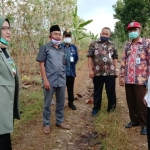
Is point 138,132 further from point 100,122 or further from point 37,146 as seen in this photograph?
point 37,146

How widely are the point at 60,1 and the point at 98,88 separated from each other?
1013cm

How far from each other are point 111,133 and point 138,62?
1.22 meters

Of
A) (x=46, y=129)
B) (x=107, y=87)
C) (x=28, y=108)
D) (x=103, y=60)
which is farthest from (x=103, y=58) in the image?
(x=28, y=108)

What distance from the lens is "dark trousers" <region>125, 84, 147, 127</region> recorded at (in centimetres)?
362

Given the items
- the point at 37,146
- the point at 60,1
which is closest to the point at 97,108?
the point at 37,146

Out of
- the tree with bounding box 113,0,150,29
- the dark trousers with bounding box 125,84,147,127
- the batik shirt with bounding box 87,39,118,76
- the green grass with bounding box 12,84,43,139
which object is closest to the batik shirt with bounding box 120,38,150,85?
the dark trousers with bounding box 125,84,147,127

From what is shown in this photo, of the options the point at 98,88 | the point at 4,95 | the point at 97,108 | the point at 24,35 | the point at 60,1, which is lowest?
the point at 97,108

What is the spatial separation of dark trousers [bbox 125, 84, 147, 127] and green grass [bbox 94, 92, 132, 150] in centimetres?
34

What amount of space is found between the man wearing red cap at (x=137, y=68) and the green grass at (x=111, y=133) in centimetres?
47

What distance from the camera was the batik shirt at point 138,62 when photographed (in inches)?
138

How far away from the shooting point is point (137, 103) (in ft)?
12.2

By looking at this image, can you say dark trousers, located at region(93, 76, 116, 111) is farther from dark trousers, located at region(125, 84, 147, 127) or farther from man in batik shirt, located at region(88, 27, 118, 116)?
dark trousers, located at region(125, 84, 147, 127)

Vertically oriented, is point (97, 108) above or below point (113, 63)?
below

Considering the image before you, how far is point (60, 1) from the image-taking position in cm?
1327
